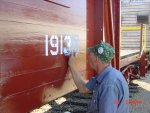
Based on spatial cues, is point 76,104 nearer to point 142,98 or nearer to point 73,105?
point 73,105

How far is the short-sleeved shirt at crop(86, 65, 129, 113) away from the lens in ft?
7.99

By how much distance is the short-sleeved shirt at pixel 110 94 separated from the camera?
2.44 metres

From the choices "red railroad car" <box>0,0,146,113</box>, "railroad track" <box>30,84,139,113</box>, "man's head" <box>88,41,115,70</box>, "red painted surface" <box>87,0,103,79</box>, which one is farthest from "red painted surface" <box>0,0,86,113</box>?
"railroad track" <box>30,84,139,113</box>

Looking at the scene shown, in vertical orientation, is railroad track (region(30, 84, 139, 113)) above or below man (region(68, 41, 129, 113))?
below

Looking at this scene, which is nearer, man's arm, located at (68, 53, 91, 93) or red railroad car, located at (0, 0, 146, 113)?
red railroad car, located at (0, 0, 146, 113)

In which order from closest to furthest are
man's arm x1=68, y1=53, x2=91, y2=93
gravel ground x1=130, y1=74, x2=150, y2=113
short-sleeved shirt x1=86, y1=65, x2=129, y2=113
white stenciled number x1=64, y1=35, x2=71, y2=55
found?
short-sleeved shirt x1=86, y1=65, x2=129, y2=113, white stenciled number x1=64, y1=35, x2=71, y2=55, man's arm x1=68, y1=53, x2=91, y2=93, gravel ground x1=130, y1=74, x2=150, y2=113

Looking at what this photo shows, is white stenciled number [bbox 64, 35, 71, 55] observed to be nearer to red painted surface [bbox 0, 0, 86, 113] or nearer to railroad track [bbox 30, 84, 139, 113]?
red painted surface [bbox 0, 0, 86, 113]

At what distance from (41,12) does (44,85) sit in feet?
1.98

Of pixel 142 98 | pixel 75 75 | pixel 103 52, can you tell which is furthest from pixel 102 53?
pixel 142 98

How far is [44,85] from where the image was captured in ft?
8.15

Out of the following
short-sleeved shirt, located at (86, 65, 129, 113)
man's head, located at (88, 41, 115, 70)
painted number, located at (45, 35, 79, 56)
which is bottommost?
short-sleeved shirt, located at (86, 65, 129, 113)

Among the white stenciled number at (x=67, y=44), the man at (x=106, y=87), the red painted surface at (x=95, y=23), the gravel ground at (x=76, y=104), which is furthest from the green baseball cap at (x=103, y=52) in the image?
the gravel ground at (x=76, y=104)

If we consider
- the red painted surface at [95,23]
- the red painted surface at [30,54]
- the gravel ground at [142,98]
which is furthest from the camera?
the gravel ground at [142,98]

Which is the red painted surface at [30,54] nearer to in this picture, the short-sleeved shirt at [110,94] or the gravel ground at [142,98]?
the short-sleeved shirt at [110,94]
